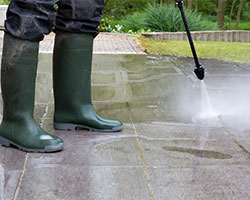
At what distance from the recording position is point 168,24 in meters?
11.2

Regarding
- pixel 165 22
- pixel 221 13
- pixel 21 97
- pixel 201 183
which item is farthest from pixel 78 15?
pixel 221 13

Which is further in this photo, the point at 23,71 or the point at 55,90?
the point at 55,90

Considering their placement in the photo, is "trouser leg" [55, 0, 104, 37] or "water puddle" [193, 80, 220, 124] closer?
"trouser leg" [55, 0, 104, 37]

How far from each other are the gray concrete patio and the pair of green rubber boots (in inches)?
2.9

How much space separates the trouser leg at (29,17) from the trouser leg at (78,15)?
253 mm

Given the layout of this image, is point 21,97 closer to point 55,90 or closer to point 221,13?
point 55,90

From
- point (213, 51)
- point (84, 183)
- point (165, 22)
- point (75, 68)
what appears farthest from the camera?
point (165, 22)

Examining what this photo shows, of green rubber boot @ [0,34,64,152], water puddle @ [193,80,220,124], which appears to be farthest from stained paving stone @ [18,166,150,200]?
water puddle @ [193,80,220,124]

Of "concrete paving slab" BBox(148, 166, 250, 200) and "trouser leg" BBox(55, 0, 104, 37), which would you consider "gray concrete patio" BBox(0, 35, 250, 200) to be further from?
"trouser leg" BBox(55, 0, 104, 37)

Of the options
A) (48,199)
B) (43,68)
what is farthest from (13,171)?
(43,68)

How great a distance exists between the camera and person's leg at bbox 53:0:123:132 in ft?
8.91

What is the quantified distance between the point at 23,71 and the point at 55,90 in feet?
1.61

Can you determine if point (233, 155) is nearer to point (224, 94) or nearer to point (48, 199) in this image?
point (48, 199)

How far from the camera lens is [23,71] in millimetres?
2436
